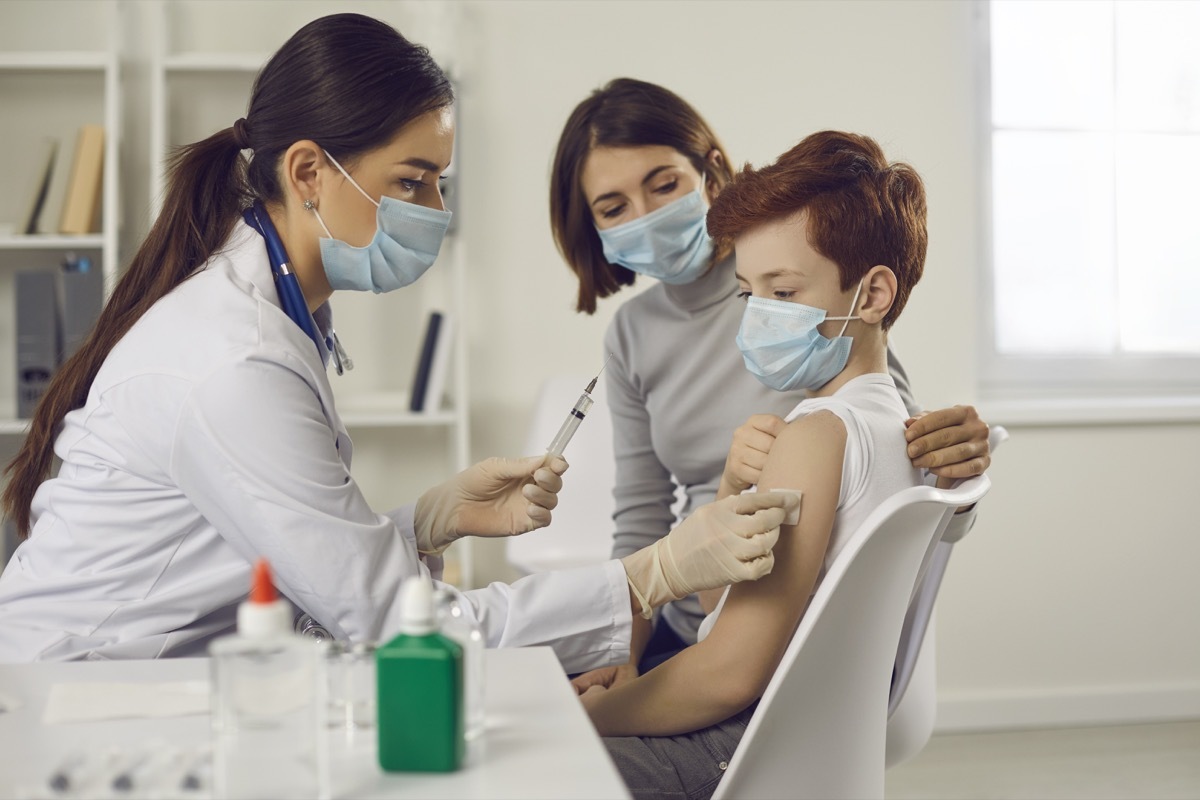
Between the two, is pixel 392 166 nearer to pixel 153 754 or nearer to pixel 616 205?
pixel 616 205

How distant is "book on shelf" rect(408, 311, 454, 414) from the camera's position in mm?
2748

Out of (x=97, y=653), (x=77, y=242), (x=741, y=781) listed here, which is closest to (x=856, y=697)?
(x=741, y=781)

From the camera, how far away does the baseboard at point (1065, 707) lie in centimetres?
301

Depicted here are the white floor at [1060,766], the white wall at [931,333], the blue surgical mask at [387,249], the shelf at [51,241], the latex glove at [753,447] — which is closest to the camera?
the latex glove at [753,447]

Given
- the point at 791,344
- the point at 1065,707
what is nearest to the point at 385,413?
the point at 791,344

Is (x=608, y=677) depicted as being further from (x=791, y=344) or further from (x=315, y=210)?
(x=315, y=210)

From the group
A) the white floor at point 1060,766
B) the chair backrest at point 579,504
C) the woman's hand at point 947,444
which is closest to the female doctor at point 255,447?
the woman's hand at point 947,444

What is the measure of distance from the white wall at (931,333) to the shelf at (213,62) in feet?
1.89

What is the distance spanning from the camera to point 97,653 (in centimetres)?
108

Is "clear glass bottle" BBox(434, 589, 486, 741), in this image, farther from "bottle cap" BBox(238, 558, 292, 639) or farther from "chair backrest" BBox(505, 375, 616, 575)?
"chair backrest" BBox(505, 375, 616, 575)

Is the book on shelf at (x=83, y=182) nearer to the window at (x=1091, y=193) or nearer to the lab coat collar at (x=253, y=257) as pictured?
the lab coat collar at (x=253, y=257)

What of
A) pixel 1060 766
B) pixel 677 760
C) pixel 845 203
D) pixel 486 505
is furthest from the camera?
pixel 1060 766

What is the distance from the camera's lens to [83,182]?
266 centimetres

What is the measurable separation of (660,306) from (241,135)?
0.76 m
